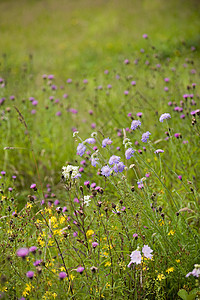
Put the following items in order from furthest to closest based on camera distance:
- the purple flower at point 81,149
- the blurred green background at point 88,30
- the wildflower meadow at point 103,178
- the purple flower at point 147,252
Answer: the blurred green background at point 88,30, the purple flower at point 81,149, the wildflower meadow at point 103,178, the purple flower at point 147,252

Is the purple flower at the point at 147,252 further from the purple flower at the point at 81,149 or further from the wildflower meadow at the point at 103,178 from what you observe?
the purple flower at the point at 81,149

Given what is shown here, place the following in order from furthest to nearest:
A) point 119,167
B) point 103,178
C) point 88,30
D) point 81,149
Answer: point 88,30, point 103,178, point 81,149, point 119,167

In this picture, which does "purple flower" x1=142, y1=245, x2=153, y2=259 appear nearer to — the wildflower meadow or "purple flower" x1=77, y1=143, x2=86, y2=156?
the wildflower meadow

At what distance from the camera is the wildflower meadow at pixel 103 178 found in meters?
1.47

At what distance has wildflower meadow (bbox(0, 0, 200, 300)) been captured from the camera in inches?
57.8

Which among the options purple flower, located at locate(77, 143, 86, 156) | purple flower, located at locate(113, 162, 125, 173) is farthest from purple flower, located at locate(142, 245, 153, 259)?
purple flower, located at locate(77, 143, 86, 156)

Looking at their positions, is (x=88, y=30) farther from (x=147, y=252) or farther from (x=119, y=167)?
(x=147, y=252)

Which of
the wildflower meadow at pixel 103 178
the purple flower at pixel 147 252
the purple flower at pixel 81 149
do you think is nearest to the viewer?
the purple flower at pixel 147 252

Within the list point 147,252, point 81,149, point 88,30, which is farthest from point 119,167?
point 88,30

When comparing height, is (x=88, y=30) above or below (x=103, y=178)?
Answer: above

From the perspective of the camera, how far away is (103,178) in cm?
230

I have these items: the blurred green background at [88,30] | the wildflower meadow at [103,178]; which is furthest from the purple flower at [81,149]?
the blurred green background at [88,30]

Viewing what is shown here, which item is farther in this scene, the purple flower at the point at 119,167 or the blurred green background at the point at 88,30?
the blurred green background at the point at 88,30

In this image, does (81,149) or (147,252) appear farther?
(81,149)
